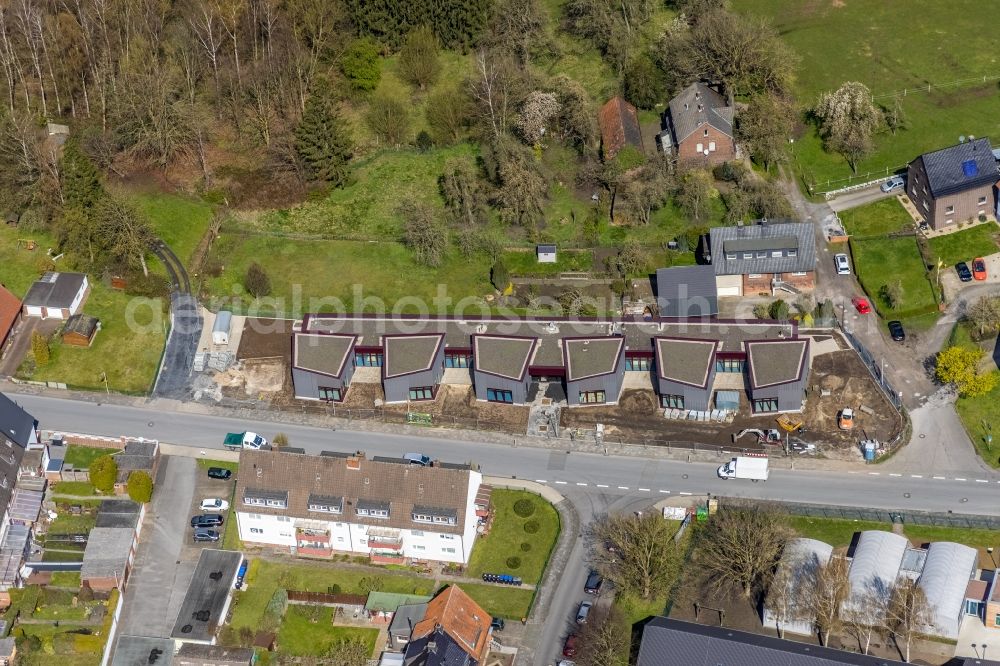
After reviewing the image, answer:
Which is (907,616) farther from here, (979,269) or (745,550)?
(979,269)

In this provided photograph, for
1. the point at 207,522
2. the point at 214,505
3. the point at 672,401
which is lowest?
the point at 207,522

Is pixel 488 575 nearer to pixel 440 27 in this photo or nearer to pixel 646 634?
pixel 646 634

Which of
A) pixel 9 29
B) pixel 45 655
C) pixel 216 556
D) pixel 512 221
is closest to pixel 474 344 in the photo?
pixel 512 221

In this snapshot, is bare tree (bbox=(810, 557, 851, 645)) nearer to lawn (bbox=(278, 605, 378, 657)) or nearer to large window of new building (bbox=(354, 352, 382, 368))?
lawn (bbox=(278, 605, 378, 657))

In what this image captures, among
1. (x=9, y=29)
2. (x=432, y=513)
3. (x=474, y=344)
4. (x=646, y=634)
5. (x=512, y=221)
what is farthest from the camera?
(x=9, y=29)

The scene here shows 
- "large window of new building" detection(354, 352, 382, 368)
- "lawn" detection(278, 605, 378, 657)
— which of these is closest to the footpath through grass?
"lawn" detection(278, 605, 378, 657)

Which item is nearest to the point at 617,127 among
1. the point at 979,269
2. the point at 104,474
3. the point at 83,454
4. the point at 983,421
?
the point at 979,269

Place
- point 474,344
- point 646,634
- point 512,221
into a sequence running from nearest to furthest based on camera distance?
point 646,634
point 474,344
point 512,221

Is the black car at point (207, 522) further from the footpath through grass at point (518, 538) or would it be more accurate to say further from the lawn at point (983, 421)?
the lawn at point (983, 421)
